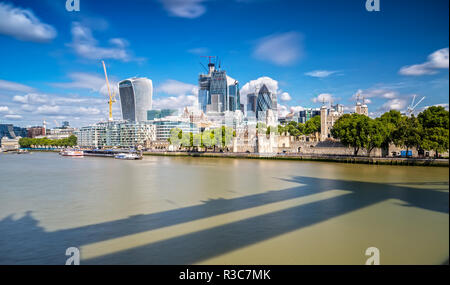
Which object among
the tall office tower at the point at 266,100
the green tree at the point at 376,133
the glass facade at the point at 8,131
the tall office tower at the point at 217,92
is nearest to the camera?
the green tree at the point at 376,133

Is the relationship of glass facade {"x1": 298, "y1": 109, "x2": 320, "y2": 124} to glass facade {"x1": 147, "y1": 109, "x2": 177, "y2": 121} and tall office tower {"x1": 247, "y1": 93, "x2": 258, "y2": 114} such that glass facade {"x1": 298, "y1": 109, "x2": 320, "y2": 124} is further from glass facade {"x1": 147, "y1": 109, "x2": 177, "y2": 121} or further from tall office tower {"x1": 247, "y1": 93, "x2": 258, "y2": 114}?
glass facade {"x1": 147, "y1": 109, "x2": 177, "y2": 121}

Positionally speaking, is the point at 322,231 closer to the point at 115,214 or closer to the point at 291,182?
the point at 115,214

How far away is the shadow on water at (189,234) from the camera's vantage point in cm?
653

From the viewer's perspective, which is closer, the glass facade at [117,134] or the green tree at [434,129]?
the green tree at [434,129]

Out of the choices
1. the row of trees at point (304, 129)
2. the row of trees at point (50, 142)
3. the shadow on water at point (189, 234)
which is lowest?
the shadow on water at point (189, 234)

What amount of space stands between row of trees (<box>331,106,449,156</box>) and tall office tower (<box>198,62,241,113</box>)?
352ft

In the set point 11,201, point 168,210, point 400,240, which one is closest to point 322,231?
point 400,240

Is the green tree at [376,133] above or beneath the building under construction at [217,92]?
beneath

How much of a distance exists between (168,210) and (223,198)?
9.41 ft

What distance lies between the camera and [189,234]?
7910mm

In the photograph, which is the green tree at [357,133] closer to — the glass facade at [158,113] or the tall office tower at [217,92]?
the glass facade at [158,113]

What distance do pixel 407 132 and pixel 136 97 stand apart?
331 ft

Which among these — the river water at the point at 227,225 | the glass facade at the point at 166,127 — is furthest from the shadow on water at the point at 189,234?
the glass facade at the point at 166,127

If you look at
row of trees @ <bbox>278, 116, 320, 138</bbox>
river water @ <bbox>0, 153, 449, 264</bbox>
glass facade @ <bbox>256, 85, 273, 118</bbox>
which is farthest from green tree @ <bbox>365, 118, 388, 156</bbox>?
glass facade @ <bbox>256, 85, 273, 118</bbox>
